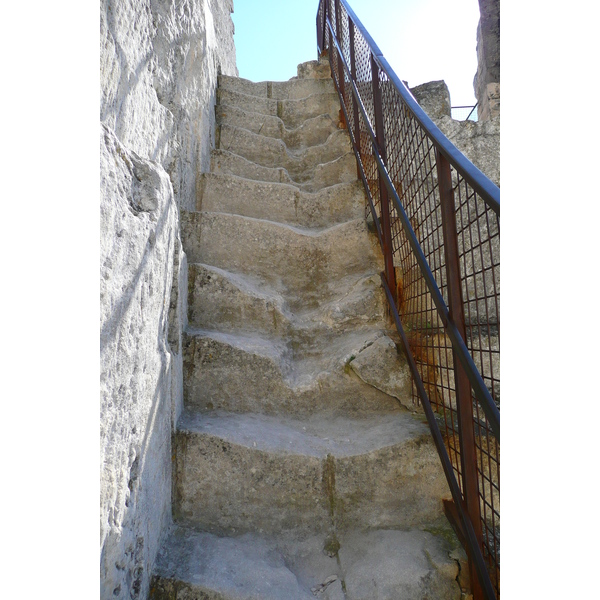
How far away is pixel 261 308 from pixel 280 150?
1931mm

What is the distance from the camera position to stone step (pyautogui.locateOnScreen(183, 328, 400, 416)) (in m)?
1.83

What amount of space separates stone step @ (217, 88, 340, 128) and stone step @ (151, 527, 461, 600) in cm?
358

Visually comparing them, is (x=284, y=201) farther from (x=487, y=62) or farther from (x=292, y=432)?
(x=487, y=62)

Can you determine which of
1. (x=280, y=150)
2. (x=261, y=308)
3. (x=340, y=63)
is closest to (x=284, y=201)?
(x=280, y=150)

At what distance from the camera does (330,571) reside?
1.38 meters

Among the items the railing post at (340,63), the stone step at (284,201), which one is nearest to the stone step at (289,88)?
the railing post at (340,63)

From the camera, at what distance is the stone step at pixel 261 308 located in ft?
6.85

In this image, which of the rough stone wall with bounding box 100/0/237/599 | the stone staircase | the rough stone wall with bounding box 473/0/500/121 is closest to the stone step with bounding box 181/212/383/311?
the stone staircase

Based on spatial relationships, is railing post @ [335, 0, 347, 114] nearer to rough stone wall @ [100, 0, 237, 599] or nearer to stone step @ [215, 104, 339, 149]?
stone step @ [215, 104, 339, 149]

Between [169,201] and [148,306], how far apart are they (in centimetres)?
45

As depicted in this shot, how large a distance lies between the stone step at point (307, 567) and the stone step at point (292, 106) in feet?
11.8

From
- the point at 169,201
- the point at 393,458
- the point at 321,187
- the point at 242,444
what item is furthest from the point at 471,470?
the point at 321,187

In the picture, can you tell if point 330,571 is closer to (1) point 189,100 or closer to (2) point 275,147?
(1) point 189,100

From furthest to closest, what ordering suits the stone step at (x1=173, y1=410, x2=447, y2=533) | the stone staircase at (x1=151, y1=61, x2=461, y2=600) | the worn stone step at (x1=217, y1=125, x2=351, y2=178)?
the worn stone step at (x1=217, y1=125, x2=351, y2=178)
the stone step at (x1=173, y1=410, x2=447, y2=533)
the stone staircase at (x1=151, y1=61, x2=461, y2=600)
